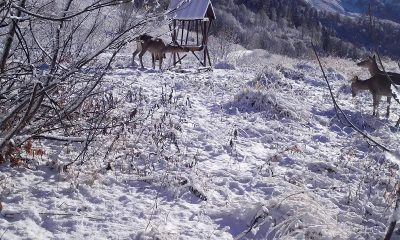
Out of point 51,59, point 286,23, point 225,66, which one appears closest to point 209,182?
point 51,59

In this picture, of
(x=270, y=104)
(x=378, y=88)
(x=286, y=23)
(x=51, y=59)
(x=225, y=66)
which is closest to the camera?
(x=51, y=59)

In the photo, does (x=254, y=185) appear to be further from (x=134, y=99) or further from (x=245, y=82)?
(x=245, y=82)

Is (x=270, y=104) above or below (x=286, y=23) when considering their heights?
above

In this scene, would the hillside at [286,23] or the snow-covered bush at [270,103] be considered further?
the hillside at [286,23]

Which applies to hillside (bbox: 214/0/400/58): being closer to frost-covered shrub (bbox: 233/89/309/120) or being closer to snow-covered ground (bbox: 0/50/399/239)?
frost-covered shrub (bbox: 233/89/309/120)

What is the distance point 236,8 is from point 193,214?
251 feet

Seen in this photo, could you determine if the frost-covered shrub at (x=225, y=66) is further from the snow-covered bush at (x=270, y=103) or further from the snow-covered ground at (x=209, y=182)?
→ the snow-covered ground at (x=209, y=182)

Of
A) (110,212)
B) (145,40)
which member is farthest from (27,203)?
(145,40)

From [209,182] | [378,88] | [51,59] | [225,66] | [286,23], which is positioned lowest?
[286,23]

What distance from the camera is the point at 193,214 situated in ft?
14.1

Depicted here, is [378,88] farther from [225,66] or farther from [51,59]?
[51,59]

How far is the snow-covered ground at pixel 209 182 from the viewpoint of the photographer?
3.93 m

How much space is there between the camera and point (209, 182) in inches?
199

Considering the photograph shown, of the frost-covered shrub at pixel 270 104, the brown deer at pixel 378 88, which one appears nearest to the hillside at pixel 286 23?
the brown deer at pixel 378 88
